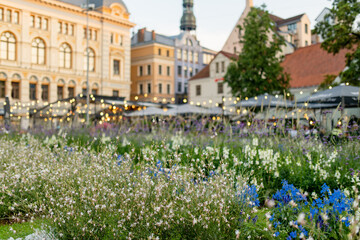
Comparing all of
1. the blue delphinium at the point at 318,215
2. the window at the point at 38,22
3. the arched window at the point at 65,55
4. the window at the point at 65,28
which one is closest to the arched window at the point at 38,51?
the window at the point at 38,22

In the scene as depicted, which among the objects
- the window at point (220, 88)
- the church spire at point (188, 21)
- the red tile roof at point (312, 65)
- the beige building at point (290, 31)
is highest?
the church spire at point (188, 21)

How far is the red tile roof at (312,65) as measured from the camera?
38203mm

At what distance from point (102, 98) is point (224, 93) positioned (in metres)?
26.2

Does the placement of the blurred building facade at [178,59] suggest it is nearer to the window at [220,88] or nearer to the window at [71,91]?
the window at [220,88]

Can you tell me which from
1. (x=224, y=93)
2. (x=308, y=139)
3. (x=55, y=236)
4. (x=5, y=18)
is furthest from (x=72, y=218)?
(x=224, y=93)

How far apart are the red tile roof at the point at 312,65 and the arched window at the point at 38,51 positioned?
26.8 m

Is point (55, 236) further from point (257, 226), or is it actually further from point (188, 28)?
point (188, 28)

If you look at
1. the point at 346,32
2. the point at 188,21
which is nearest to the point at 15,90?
the point at 346,32

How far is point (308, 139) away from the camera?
8922 mm

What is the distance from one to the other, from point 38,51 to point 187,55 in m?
27.6

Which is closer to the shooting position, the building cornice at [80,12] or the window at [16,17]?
the window at [16,17]

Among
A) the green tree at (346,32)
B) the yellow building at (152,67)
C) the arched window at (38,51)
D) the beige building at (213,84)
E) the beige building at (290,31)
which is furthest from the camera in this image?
the yellow building at (152,67)

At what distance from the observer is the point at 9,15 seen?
40.4 m

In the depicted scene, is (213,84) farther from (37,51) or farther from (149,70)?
(37,51)
